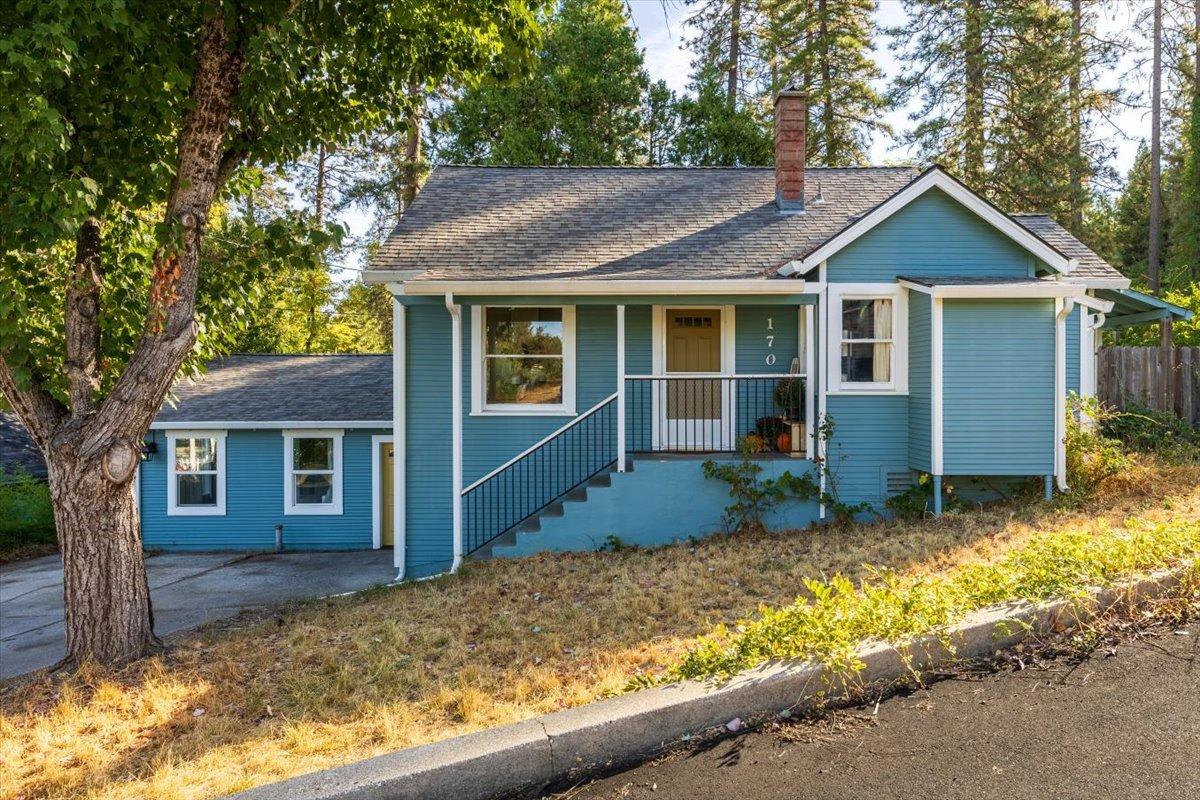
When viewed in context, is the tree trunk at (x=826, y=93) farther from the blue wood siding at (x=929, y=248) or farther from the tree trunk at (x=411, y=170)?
the blue wood siding at (x=929, y=248)

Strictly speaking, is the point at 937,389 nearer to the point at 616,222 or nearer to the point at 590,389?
the point at 590,389

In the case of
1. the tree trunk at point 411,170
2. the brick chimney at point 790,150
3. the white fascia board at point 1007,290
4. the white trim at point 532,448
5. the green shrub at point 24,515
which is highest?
the tree trunk at point 411,170

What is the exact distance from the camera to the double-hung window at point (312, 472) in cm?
1256

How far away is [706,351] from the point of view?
999 cm

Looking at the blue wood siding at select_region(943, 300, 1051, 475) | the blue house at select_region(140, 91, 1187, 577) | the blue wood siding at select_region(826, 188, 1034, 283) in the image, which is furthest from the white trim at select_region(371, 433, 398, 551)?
→ the blue wood siding at select_region(943, 300, 1051, 475)

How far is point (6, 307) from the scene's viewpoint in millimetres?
4637

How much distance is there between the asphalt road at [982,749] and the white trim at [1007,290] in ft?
17.6

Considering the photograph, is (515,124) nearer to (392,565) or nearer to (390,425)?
(390,425)

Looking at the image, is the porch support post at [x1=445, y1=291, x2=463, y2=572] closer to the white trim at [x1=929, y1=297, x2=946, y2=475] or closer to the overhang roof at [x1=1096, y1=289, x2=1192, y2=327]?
the white trim at [x1=929, y1=297, x2=946, y2=475]

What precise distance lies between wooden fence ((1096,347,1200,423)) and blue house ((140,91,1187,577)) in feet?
2.08

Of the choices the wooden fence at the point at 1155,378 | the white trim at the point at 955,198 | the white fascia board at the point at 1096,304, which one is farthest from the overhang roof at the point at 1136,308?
the white trim at the point at 955,198

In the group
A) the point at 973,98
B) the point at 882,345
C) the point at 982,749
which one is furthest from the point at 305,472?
the point at 973,98

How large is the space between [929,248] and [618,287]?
4.03 m

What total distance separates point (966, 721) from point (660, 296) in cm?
618
